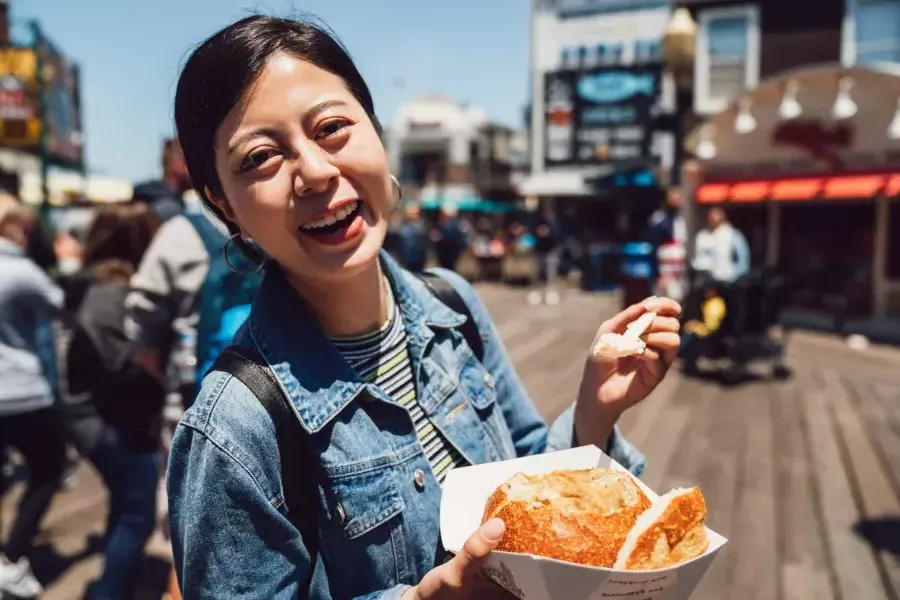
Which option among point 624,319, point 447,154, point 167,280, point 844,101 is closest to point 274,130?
point 624,319

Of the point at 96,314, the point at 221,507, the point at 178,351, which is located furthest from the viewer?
the point at 96,314

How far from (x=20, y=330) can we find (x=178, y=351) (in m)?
1.01

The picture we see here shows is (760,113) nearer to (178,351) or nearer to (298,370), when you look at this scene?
(178,351)

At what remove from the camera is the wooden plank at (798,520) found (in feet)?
11.2

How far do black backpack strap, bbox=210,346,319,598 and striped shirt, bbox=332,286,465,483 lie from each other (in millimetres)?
199

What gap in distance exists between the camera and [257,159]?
45.6 inches

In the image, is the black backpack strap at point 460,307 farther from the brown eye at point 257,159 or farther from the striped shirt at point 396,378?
the brown eye at point 257,159

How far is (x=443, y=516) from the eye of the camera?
1.18m

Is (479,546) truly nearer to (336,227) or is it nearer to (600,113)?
(336,227)

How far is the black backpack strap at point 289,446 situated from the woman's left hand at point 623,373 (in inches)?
23.9

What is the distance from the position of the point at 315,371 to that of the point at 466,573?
1.45 ft

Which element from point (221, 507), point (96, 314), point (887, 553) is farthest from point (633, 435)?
point (221, 507)

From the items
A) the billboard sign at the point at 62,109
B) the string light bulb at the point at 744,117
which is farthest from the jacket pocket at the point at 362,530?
the billboard sign at the point at 62,109

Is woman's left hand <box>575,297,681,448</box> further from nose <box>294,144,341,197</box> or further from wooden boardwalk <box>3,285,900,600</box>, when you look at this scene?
wooden boardwalk <box>3,285,900,600</box>
